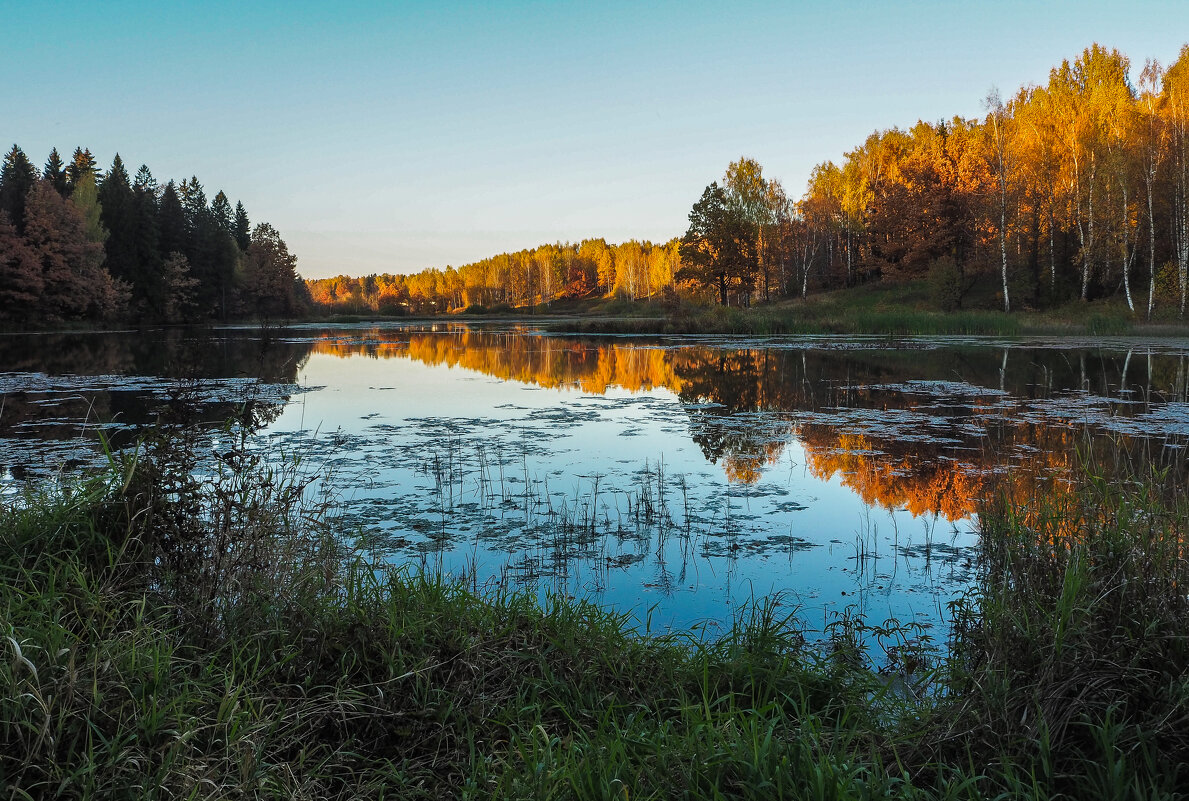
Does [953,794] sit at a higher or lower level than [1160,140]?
lower

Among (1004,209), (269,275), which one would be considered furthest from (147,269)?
(1004,209)

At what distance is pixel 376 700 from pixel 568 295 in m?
128

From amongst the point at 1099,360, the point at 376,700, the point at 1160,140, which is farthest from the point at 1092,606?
the point at 1160,140

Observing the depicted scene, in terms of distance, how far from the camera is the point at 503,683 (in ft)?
11.2

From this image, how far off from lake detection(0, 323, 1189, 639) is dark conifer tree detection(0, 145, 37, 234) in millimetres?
43624

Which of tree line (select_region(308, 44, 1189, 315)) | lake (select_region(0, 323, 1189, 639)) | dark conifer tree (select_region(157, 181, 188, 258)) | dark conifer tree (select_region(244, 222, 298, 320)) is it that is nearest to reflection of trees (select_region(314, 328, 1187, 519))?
lake (select_region(0, 323, 1189, 639))

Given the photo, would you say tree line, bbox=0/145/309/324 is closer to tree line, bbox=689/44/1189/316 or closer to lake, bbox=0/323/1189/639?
lake, bbox=0/323/1189/639

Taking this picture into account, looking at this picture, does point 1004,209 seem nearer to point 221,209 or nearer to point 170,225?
point 170,225

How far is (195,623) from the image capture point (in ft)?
11.4

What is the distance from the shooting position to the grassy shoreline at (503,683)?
254cm

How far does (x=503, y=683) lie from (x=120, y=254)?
231 feet

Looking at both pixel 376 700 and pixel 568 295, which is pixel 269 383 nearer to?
pixel 376 700

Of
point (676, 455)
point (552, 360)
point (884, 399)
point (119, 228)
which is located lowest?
point (676, 455)

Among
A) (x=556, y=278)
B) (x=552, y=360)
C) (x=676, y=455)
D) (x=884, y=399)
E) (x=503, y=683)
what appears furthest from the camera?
(x=556, y=278)
